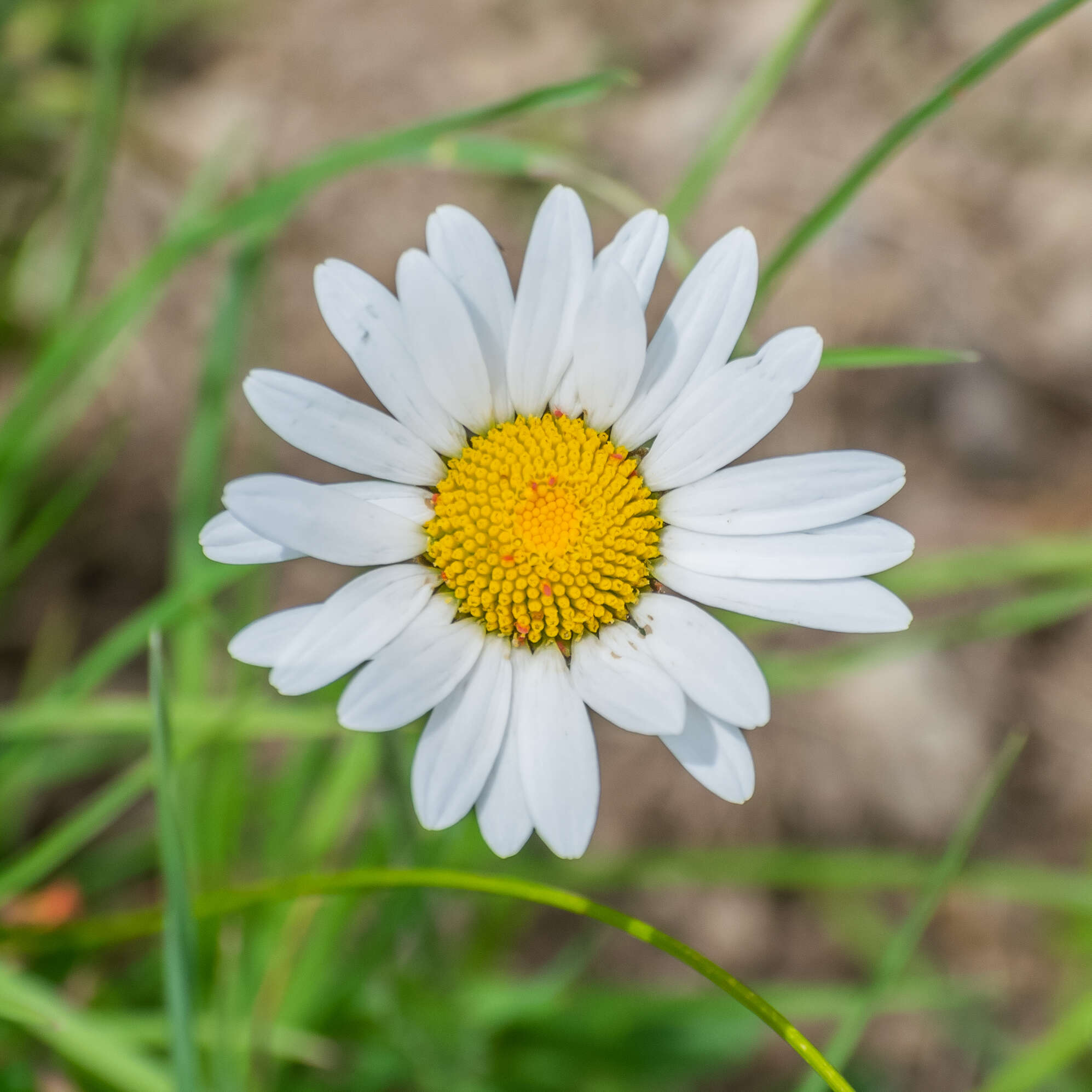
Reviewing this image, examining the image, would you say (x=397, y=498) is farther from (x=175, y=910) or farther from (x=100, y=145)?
(x=100, y=145)

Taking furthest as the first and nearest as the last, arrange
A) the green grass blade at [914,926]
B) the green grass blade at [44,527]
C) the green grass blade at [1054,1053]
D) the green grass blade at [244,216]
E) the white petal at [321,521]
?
the green grass blade at [44,527]
the green grass blade at [1054,1053]
the green grass blade at [244,216]
the green grass blade at [914,926]
the white petal at [321,521]

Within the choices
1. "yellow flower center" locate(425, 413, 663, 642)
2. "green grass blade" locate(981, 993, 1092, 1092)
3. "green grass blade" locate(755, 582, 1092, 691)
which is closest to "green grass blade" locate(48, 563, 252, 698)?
"yellow flower center" locate(425, 413, 663, 642)

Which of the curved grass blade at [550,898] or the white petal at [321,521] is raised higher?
the white petal at [321,521]

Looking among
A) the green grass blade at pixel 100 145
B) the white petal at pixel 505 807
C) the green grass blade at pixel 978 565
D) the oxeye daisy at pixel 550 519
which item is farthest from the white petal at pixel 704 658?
the green grass blade at pixel 100 145

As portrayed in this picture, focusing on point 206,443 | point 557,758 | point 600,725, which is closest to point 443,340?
point 557,758

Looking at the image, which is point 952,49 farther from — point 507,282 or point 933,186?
point 507,282

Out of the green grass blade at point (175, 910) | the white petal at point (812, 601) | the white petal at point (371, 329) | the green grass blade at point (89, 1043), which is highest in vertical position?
the white petal at point (371, 329)

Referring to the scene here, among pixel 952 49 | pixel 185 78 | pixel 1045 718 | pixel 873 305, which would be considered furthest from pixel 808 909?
pixel 185 78

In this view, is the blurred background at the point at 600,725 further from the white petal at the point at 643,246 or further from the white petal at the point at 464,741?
the white petal at the point at 643,246

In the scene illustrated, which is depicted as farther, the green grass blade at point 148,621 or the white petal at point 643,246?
the green grass blade at point 148,621
